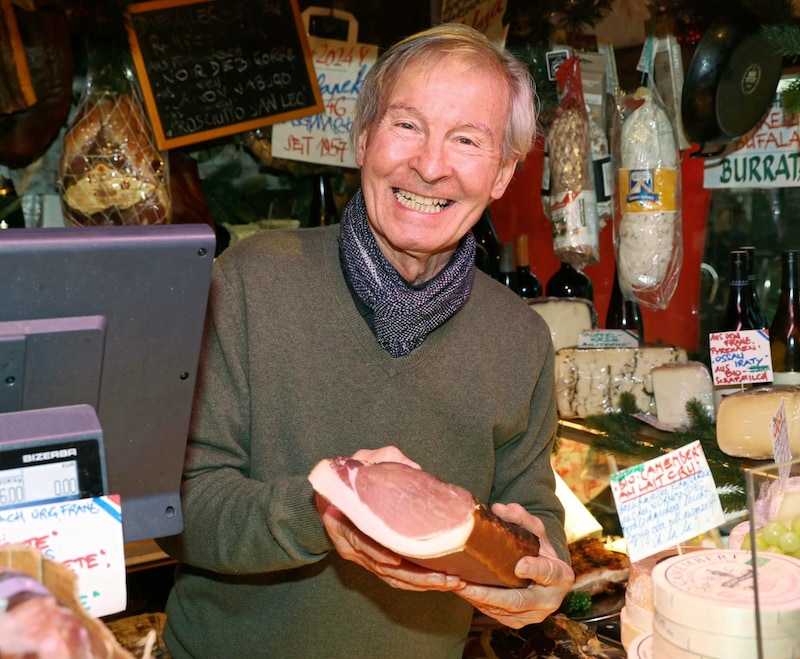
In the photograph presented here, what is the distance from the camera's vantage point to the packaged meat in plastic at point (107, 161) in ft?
8.20

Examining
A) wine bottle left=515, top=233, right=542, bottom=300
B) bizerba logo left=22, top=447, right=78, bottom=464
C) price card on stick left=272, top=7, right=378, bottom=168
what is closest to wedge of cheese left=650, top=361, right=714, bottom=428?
wine bottle left=515, top=233, right=542, bottom=300

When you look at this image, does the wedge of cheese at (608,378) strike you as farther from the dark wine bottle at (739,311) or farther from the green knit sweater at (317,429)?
the green knit sweater at (317,429)

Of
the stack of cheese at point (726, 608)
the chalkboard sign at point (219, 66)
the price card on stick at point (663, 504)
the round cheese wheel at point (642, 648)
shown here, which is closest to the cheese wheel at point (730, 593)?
the stack of cheese at point (726, 608)

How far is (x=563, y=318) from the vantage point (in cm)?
249

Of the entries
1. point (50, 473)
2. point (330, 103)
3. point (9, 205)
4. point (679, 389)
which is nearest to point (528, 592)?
point (50, 473)

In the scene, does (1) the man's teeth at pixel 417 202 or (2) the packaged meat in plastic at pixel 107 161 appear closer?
(1) the man's teeth at pixel 417 202

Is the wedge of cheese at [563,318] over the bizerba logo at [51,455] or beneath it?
beneath

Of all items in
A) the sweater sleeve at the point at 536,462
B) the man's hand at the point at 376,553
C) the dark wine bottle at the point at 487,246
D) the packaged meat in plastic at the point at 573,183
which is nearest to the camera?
the man's hand at the point at 376,553

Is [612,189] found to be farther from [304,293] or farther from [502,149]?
[304,293]

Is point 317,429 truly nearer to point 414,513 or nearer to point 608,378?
point 414,513

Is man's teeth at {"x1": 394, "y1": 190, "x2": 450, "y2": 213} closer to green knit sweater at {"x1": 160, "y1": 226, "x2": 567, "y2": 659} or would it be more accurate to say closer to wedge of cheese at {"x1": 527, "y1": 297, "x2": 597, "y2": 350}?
green knit sweater at {"x1": 160, "y1": 226, "x2": 567, "y2": 659}

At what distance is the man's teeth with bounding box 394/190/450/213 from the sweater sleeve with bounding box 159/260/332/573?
13.4 inches

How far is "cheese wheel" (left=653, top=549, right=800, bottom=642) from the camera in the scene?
36.0 inches

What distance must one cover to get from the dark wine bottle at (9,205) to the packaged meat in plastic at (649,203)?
70.1 inches
